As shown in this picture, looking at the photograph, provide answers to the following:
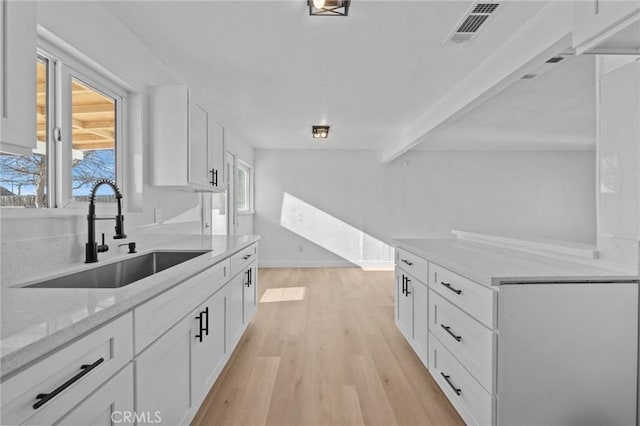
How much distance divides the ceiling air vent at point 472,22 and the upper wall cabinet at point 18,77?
82.7 inches

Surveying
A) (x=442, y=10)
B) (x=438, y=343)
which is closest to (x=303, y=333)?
(x=438, y=343)

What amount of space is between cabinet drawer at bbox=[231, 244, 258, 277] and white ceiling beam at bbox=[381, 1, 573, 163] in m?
2.31

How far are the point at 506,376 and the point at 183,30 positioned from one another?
2.72 metres

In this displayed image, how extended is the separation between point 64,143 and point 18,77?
928 millimetres

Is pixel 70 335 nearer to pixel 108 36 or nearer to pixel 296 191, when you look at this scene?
pixel 108 36

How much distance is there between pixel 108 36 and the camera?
6.82ft

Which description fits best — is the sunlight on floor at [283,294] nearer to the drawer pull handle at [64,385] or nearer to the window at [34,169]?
the window at [34,169]

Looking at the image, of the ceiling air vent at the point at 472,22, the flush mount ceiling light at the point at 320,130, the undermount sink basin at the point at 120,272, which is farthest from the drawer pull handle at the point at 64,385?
the flush mount ceiling light at the point at 320,130

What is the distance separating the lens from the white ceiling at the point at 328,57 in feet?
6.88

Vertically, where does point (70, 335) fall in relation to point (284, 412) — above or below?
above

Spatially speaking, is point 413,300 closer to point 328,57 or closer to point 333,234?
point 328,57

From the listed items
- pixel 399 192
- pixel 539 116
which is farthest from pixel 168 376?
pixel 399 192

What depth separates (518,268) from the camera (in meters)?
1.61

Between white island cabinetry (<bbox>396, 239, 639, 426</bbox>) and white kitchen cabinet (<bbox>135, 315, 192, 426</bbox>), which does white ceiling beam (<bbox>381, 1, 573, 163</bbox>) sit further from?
white kitchen cabinet (<bbox>135, 315, 192, 426</bbox>)
